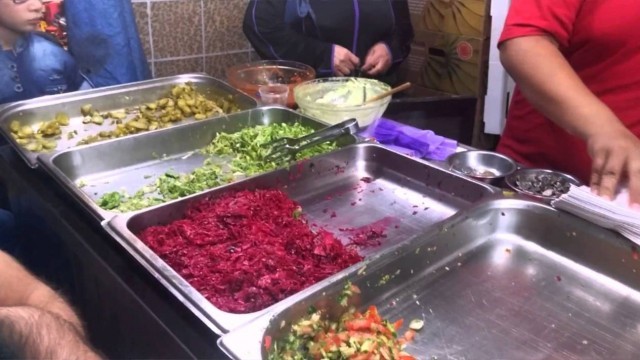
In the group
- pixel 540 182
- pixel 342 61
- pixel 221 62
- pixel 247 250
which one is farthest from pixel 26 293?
pixel 221 62

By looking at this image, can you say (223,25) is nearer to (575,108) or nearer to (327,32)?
(327,32)

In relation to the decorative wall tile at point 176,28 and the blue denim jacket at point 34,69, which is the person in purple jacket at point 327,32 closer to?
the decorative wall tile at point 176,28

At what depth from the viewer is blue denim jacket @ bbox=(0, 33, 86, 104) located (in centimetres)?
248

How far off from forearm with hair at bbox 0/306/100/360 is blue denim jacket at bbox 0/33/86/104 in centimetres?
161

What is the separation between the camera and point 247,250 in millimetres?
1413

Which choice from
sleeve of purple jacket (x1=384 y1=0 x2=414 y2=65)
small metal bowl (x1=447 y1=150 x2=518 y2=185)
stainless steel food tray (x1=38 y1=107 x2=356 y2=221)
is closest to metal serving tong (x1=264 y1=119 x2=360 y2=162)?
stainless steel food tray (x1=38 y1=107 x2=356 y2=221)

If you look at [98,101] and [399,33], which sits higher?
[399,33]

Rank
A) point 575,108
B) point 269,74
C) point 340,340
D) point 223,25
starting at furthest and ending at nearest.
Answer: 1. point 223,25
2. point 269,74
3. point 575,108
4. point 340,340

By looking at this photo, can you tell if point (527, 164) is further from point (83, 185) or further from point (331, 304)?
point (83, 185)

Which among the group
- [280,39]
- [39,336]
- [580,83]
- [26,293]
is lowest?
[26,293]

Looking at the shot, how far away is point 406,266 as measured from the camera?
1.38 metres

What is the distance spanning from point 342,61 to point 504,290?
205 cm

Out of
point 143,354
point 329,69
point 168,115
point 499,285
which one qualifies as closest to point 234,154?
point 168,115

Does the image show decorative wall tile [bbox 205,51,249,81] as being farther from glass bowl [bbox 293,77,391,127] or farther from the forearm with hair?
the forearm with hair
